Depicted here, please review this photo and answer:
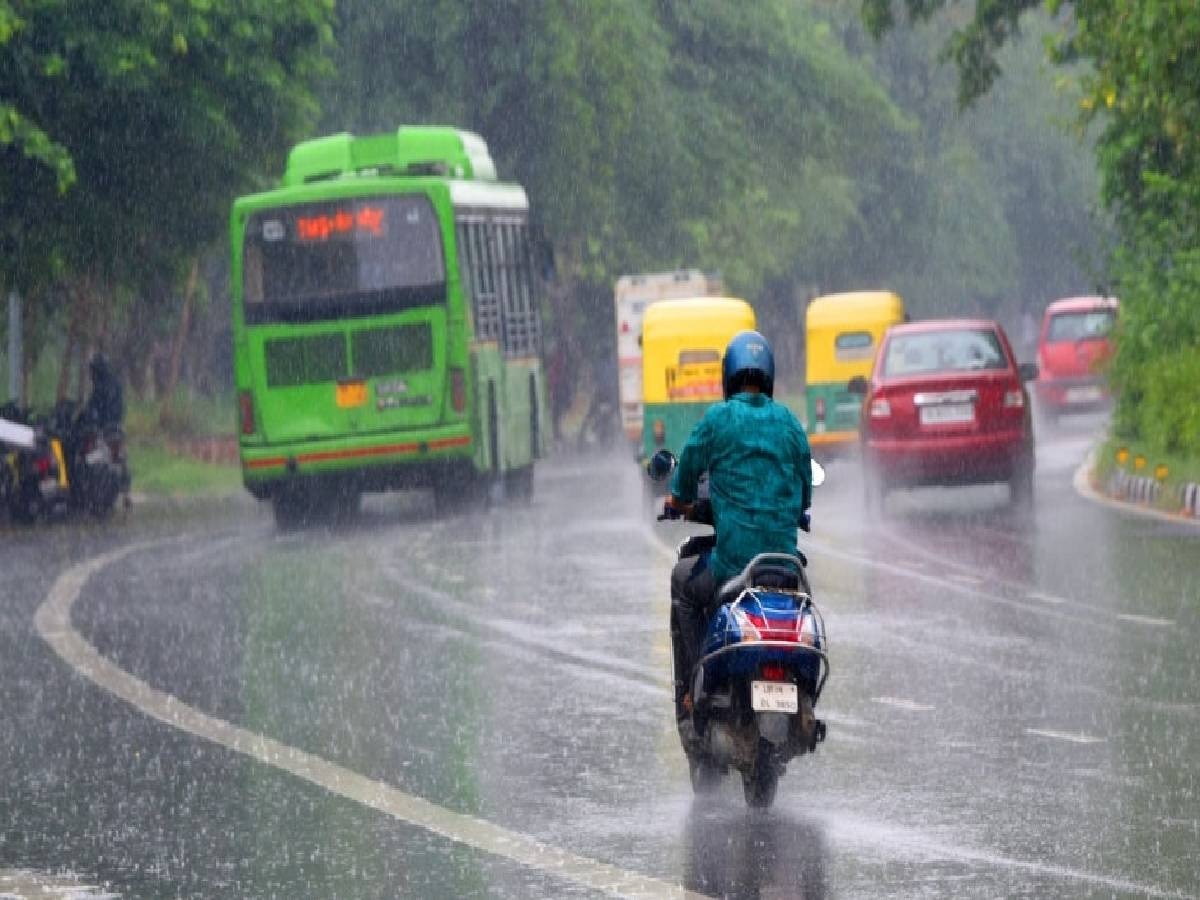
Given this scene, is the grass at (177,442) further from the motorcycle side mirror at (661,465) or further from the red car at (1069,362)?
the motorcycle side mirror at (661,465)

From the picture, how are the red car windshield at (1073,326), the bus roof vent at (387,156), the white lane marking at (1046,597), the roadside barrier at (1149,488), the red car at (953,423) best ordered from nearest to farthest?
the white lane marking at (1046,597)
the roadside barrier at (1149,488)
the red car at (953,423)
the bus roof vent at (387,156)
the red car windshield at (1073,326)

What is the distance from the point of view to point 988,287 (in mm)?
89188

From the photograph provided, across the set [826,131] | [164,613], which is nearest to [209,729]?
[164,613]

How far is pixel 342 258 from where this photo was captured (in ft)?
96.9

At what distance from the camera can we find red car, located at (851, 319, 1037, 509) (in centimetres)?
2662

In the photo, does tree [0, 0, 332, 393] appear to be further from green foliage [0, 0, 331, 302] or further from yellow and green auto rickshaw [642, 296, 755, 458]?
yellow and green auto rickshaw [642, 296, 755, 458]

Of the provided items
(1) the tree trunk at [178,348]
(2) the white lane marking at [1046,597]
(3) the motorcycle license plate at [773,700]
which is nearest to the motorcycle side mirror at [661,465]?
(3) the motorcycle license plate at [773,700]

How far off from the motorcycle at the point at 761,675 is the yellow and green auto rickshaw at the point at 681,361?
24443 mm

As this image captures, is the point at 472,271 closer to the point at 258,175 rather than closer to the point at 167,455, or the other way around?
the point at 258,175

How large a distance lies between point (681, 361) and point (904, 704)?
23.1 m

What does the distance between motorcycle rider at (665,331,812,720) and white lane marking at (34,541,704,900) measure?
1050 millimetres

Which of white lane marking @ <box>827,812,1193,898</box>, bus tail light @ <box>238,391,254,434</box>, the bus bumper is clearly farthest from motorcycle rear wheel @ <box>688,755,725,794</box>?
bus tail light @ <box>238,391,254,434</box>

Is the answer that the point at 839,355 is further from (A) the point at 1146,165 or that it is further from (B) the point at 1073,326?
(A) the point at 1146,165

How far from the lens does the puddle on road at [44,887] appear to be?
8594 mm
